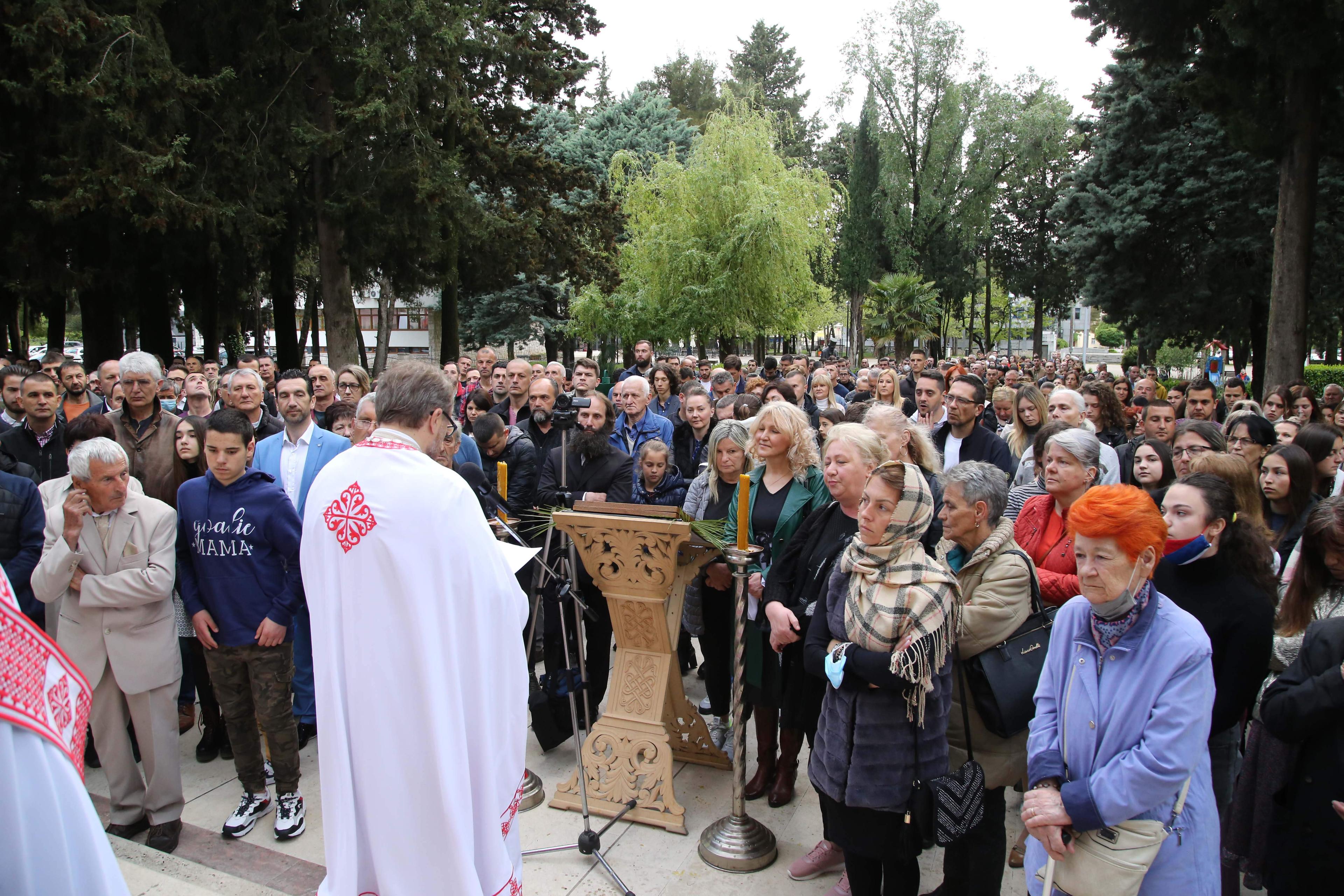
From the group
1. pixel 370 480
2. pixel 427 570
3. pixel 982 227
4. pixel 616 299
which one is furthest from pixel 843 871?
pixel 982 227

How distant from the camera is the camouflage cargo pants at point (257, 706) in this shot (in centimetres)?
436

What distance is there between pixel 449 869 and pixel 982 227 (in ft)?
146

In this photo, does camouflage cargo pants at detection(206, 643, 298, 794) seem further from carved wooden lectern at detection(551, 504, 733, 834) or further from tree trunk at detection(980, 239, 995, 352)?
tree trunk at detection(980, 239, 995, 352)

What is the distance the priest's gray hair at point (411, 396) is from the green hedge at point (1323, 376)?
24.0 m

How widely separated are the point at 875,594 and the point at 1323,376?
24.8 meters

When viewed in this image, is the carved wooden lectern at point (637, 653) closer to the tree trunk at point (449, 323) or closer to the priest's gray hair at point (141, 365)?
the priest's gray hair at point (141, 365)

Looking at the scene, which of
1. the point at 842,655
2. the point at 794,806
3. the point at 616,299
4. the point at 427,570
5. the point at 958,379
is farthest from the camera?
the point at 616,299

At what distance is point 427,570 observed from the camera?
269 centimetres

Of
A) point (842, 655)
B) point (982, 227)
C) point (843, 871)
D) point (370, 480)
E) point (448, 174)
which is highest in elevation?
point (982, 227)

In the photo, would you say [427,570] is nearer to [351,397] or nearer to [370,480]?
[370,480]

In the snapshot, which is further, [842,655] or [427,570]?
[842,655]

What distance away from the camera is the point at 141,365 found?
19.3 ft

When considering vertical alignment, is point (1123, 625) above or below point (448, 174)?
below

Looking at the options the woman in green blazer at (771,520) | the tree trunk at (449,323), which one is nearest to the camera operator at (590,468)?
the woman in green blazer at (771,520)
